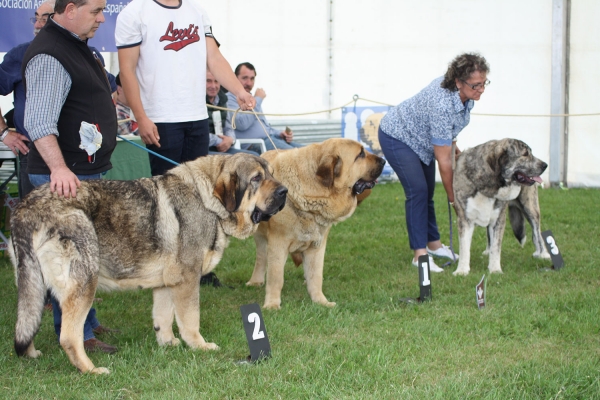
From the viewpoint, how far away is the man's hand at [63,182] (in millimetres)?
3633

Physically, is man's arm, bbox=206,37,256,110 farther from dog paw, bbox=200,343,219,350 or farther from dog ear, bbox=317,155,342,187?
dog paw, bbox=200,343,219,350

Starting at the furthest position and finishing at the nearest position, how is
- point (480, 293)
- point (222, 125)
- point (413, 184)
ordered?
point (222, 125) → point (413, 184) → point (480, 293)

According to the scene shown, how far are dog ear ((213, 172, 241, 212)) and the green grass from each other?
899mm

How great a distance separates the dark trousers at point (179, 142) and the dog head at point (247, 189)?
1267mm

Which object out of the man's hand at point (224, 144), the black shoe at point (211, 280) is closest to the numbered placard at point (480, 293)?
the black shoe at point (211, 280)

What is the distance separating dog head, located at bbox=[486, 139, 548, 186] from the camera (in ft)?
20.6

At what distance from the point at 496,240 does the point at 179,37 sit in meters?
3.44

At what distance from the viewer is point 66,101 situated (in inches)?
155

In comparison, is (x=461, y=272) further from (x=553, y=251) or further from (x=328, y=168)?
(x=328, y=168)

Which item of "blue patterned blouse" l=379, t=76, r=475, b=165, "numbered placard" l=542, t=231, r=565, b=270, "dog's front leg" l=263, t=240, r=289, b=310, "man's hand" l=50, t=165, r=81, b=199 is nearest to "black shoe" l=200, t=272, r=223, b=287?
"dog's front leg" l=263, t=240, r=289, b=310

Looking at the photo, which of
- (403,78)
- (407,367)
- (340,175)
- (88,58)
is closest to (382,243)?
(340,175)

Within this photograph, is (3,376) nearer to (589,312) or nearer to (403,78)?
(589,312)

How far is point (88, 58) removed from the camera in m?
4.07

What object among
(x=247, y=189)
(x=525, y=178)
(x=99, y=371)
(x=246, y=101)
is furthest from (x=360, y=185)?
(x=99, y=371)
